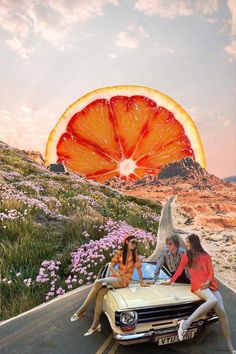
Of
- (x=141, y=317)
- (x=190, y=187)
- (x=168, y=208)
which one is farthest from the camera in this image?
(x=190, y=187)

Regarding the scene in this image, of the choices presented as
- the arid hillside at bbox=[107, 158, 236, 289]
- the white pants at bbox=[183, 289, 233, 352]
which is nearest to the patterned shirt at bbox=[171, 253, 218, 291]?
the white pants at bbox=[183, 289, 233, 352]

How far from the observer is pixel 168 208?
21.3 meters

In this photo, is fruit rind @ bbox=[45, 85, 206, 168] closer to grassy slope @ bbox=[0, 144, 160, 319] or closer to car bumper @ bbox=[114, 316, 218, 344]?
grassy slope @ bbox=[0, 144, 160, 319]

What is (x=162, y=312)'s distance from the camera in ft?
22.4

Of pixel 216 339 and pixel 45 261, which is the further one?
pixel 45 261

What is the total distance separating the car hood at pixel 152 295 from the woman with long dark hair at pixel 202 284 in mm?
207

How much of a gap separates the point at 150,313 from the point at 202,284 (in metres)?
1.08

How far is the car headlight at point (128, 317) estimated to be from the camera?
6.62m

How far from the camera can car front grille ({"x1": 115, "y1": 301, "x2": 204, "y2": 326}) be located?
6676 mm

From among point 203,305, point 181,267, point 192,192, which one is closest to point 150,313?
point 203,305

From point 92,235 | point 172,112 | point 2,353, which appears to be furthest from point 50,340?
point 172,112

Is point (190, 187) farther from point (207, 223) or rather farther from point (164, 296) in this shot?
point (164, 296)

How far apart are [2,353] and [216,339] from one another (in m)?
3.64

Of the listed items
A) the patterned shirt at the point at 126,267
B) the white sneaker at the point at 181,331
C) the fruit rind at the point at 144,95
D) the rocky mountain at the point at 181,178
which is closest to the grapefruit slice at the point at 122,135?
the fruit rind at the point at 144,95
